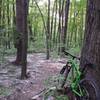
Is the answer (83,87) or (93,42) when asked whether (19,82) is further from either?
(93,42)

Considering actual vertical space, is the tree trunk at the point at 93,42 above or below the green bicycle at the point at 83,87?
above

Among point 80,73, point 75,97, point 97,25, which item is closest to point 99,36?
point 97,25

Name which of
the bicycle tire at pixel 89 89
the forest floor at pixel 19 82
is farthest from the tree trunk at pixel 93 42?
the forest floor at pixel 19 82

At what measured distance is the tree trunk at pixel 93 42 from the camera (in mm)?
2789

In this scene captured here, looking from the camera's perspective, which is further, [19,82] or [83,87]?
[19,82]

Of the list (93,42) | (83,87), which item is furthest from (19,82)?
(93,42)

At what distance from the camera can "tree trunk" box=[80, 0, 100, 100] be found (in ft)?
9.15

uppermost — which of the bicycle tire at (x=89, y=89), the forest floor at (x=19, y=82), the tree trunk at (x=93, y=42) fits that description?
the tree trunk at (x=93, y=42)

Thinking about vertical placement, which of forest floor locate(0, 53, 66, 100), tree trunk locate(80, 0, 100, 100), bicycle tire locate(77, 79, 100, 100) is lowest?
forest floor locate(0, 53, 66, 100)

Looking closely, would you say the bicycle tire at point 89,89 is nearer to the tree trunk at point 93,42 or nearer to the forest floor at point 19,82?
the tree trunk at point 93,42

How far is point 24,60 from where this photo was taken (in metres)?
7.04

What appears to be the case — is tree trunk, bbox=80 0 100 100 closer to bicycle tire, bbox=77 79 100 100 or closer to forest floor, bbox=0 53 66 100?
bicycle tire, bbox=77 79 100 100

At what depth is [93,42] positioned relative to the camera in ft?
9.33

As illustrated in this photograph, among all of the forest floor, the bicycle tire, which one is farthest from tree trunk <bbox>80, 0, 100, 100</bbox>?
the forest floor
